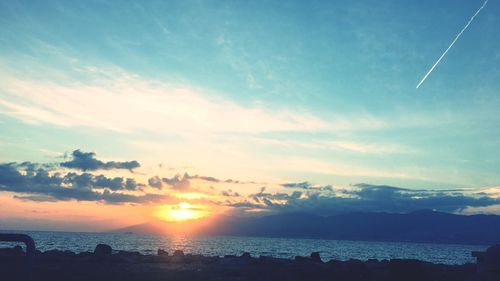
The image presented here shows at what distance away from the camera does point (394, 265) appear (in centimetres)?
2541

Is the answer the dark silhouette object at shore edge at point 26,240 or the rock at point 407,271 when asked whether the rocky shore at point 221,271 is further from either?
the dark silhouette object at shore edge at point 26,240

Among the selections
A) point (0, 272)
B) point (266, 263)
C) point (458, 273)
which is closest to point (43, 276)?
point (0, 272)

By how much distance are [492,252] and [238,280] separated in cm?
1864

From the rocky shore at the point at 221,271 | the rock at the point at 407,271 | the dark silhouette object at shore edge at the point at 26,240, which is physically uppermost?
the dark silhouette object at shore edge at the point at 26,240

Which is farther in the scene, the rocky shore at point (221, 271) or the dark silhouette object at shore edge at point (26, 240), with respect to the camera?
the rocky shore at point (221, 271)

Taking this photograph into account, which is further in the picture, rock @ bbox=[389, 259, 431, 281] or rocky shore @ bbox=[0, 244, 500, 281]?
rocky shore @ bbox=[0, 244, 500, 281]

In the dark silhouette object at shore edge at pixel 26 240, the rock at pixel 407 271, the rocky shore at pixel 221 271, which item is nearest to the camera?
the dark silhouette object at shore edge at pixel 26 240

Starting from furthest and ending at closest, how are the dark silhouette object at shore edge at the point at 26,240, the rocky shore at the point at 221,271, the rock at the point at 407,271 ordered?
the rocky shore at the point at 221,271 < the rock at the point at 407,271 < the dark silhouette object at shore edge at the point at 26,240

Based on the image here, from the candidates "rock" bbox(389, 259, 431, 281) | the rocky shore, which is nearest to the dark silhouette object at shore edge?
the rocky shore

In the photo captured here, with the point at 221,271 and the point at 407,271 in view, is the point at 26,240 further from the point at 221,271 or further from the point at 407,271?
the point at 221,271

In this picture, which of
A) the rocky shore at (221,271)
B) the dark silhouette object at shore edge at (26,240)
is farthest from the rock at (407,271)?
the dark silhouette object at shore edge at (26,240)

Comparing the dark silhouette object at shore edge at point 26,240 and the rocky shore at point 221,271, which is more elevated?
the dark silhouette object at shore edge at point 26,240

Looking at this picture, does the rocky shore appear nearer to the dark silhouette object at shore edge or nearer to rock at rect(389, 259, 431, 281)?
rock at rect(389, 259, 431, 281)

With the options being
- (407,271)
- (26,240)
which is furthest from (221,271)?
(26,240)
